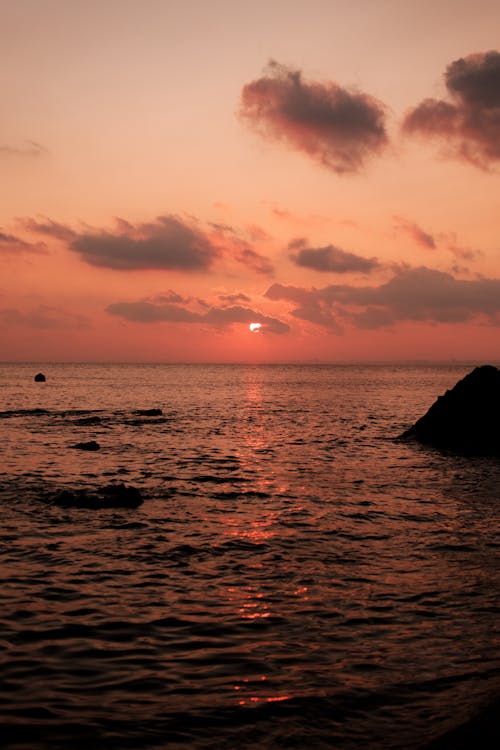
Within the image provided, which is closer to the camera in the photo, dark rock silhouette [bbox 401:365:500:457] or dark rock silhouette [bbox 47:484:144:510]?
dark rock silhouette [bbox 47:484:144:510]

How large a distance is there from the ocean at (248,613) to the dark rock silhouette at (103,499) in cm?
46

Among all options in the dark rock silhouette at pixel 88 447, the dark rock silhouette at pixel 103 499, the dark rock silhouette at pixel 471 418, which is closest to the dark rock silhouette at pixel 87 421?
the dark rock silhouette at pixel 88 447

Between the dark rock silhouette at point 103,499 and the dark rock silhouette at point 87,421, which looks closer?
the dark rock silhouette at point 103,499

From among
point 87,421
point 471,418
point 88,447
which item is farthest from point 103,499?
point 87,421

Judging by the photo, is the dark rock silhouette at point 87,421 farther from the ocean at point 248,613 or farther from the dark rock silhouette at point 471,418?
the dark rock silhouette at point 471,418

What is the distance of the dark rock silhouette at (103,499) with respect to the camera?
20.5 meters

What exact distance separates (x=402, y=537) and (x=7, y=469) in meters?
20.0

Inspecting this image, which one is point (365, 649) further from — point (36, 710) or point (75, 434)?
point (75, 434)

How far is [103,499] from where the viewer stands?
2072cm

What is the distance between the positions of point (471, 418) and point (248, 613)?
1222 inches

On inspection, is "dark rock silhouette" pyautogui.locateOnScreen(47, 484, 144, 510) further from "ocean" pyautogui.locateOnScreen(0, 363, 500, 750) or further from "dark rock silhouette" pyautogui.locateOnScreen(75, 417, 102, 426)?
"dark rock silhouette" pyautogui.locateOnScreen(75, 417, 102, 426)

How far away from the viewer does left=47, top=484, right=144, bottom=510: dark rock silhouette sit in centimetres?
2048

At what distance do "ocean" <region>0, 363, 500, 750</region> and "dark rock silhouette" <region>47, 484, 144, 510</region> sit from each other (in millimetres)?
460

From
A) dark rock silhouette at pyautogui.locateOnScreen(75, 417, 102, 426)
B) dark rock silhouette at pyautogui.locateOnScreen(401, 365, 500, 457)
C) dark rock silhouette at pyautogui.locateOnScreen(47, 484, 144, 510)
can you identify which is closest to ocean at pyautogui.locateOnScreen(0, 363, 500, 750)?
dark rock silhouette at pyautogui.locateOnScreen(47, 484, 144, 510)
